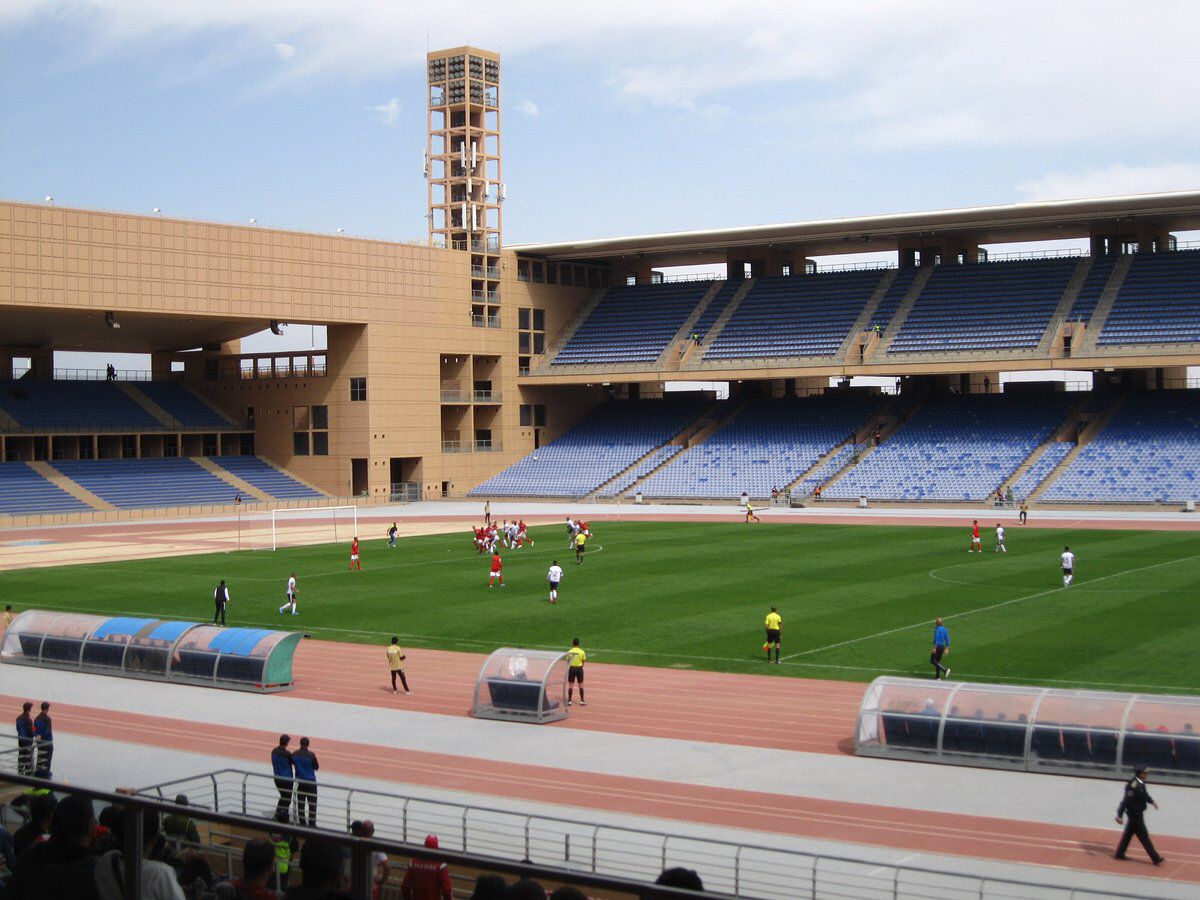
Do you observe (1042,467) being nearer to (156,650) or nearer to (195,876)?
(156,650)

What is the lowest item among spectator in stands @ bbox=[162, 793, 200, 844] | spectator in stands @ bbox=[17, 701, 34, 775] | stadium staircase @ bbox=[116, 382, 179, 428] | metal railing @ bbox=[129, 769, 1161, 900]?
metal railing @ bbox=[129, 769, 1161, 900]

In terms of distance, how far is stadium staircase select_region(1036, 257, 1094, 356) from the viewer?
73.6 m

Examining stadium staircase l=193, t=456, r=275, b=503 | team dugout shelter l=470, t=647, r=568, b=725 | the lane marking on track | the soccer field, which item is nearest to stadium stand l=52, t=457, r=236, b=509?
stadium staircase l=193, t=456, r=275, b=503

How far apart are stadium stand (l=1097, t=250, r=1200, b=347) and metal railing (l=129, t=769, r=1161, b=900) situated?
6103cm

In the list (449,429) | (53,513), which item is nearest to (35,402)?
(53,513)

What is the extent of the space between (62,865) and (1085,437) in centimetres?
7285

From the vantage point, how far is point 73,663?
31000mm

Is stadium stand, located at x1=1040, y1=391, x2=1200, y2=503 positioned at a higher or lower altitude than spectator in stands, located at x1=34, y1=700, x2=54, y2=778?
higher

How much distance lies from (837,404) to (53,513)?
152ft

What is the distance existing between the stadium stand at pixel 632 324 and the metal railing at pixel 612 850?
2730 inches

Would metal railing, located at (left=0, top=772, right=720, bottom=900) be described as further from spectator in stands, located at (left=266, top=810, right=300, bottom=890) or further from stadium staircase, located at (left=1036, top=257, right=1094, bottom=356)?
stadium staircase, located at (left=1036, top=257, right=1094, bottom=356)

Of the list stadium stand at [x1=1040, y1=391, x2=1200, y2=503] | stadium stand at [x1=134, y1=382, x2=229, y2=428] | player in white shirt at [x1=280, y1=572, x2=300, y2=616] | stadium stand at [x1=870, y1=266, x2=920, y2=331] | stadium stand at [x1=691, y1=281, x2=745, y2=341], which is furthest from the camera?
→ stadium stand at [x1=691, y1=281, x2=745, y2=341]

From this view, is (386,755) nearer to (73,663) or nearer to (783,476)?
(73,663)

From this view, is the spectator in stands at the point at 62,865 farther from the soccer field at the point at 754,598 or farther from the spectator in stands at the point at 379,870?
the soccer field at the point at 754,598
